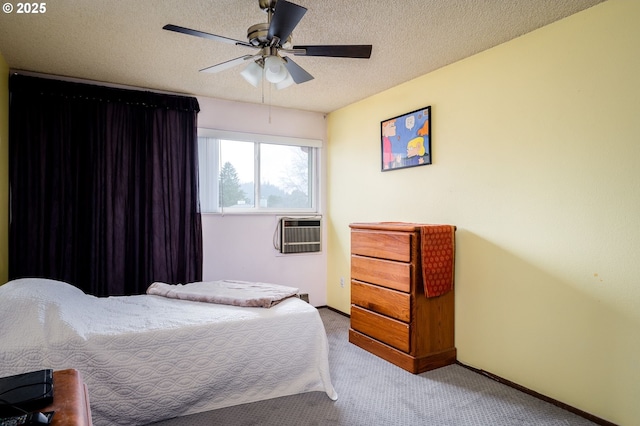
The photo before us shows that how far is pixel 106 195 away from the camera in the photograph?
3398 millimetres

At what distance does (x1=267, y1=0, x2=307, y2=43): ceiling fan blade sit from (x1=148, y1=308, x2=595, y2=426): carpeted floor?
2151 millimetres

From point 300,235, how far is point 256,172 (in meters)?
0.91

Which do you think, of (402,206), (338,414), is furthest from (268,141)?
(338,414)

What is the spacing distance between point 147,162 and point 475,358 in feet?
11.1

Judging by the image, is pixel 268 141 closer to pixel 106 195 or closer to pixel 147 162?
pixel 147 162

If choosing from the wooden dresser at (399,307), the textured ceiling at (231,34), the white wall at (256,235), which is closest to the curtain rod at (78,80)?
the textured ceiling at (231,34)

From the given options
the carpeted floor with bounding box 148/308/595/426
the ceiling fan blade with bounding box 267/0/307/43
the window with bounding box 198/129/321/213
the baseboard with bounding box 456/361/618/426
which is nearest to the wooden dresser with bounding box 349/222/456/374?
the carpeted floor with bounding box 148/308/595/426

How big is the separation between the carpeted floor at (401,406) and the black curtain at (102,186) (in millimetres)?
1816

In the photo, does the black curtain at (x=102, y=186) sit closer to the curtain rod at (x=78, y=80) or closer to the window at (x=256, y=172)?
the curtain rod at (x=78, y=80)

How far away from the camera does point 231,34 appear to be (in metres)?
2.53

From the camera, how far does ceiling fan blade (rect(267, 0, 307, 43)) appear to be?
5.48ft

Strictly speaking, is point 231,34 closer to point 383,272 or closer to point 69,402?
point 383,272

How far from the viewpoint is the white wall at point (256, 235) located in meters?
3.98

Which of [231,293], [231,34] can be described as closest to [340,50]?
[231,34]
